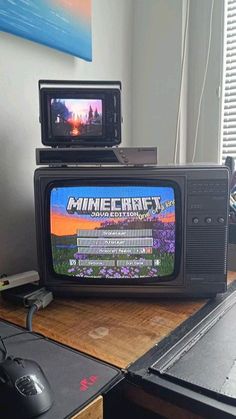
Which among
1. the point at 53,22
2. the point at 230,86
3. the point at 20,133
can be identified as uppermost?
the point at 53,22

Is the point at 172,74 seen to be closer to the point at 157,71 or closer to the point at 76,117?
the point at 157,71

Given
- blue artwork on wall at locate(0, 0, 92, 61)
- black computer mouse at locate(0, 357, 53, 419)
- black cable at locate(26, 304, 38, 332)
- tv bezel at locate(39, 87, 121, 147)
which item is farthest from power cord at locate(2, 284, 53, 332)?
blue artwork on wall at locate(0, 0, 92, 61)

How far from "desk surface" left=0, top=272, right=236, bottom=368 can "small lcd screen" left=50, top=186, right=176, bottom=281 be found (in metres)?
0.07

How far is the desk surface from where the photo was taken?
0.62m

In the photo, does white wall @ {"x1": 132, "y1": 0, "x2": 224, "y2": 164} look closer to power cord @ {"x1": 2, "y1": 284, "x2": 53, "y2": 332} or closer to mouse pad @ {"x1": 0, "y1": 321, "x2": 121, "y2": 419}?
power cord @ {"x1": 2, "y1": 284, "x2": 53, "y2": 332}

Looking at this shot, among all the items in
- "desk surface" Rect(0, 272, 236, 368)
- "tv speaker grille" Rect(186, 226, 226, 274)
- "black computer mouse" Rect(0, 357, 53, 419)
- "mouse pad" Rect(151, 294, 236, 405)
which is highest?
"tv speaker grille" Rect(186, 226, 226, 274)

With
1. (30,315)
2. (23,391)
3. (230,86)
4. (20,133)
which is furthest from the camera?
(230,86)

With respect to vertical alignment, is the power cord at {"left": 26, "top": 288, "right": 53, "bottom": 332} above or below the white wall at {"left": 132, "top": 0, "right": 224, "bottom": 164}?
below

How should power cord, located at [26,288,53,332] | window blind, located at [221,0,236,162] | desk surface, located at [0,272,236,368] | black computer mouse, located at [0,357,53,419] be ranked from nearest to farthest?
black computer mouse, located at [0,357,53,419], desk surface, located at [0,272,236,368], power cord, located at [26,288,53,332], window blind, located at [221,0,236,162]

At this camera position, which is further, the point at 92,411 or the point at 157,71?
the point at 157,71

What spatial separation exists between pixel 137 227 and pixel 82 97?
1.12ft

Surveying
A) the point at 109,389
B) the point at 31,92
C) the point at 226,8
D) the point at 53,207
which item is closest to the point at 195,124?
the point at 226,8

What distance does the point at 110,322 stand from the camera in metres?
0.73

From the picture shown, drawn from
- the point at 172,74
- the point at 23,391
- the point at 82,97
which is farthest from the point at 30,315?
the point at 172,74
